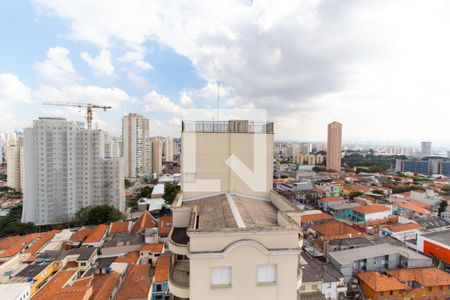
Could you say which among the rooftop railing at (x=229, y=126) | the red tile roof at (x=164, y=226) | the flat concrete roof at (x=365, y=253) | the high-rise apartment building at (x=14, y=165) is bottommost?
the red tile roof at (x=164, y=226)

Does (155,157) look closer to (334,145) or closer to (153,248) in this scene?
(153,248)

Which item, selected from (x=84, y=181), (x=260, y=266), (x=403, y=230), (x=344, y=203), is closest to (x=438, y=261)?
(x=403, y=230)

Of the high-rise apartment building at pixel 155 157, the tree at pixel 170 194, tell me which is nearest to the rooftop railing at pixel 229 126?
the tree at pixel 170 194

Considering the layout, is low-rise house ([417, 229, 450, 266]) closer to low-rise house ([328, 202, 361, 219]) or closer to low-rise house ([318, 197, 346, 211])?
low-rise house ([328, 202, 361, 219])

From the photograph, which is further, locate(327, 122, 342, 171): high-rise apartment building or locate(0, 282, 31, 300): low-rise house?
locate(327, 122, 342, 171): high-rise apartment building

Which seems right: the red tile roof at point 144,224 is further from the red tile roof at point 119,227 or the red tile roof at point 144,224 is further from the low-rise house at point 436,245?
the low-rise house at point 436,245

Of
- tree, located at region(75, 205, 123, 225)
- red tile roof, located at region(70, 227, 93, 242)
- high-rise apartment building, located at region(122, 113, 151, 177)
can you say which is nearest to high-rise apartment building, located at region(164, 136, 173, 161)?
high-rise apartment building, located at region(122, 113, 151, 177)

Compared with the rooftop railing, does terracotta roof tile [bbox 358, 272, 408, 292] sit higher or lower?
lower
